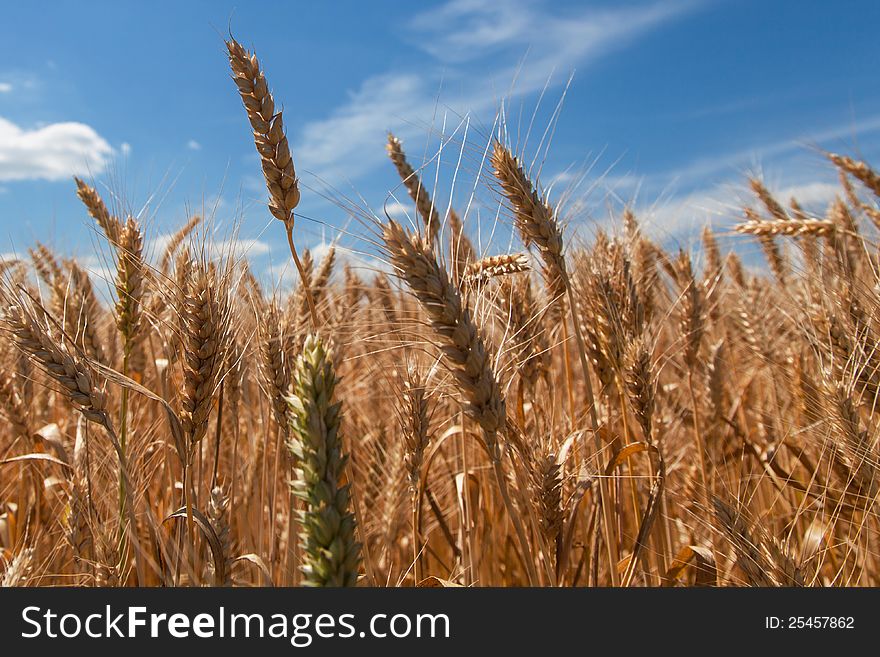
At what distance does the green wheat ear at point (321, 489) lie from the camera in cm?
99

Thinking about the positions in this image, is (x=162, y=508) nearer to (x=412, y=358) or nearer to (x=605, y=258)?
(x=412, y=358)

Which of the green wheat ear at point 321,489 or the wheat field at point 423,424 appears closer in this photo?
the green wheat ear at point 321,489

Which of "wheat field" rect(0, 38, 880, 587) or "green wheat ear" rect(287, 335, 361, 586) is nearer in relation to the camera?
"green wheat ear" rect(287, 335, 361, 586)

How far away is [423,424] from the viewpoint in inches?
84.8

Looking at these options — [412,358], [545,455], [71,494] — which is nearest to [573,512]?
[545,455]

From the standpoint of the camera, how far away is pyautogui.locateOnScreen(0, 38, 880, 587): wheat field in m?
1.58

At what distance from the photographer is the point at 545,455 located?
1942 mm

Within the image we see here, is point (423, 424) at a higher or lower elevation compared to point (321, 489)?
Result: higher

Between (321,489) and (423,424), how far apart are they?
46.1 inches

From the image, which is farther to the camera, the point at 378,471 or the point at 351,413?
the point at 351,413

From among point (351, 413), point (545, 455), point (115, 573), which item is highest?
point (351, 413)

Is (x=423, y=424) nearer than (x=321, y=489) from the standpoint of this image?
No

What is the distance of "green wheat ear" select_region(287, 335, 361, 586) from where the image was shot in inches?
38.9

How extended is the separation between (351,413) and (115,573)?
2201 mm
